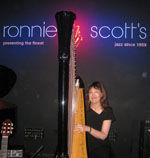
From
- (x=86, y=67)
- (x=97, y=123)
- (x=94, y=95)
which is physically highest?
(x=86, y=67)

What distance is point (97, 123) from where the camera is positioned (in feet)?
7.38

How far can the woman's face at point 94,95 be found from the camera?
92.0 inches

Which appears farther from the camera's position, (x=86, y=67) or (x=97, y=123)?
(x=86, y=67)

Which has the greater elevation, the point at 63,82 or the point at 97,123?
the point at 63,82

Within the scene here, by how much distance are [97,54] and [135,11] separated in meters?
1.03

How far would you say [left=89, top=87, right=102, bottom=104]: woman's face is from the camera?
2.34 m

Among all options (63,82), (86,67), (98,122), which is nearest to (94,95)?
(98,122)

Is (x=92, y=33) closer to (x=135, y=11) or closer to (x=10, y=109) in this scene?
(x=135, y=11)

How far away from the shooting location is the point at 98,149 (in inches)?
84.2

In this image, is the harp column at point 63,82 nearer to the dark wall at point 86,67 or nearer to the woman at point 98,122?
the woman at point 98,122

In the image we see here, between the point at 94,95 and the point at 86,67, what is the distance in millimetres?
1330

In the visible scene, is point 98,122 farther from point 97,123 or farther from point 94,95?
point 94,95

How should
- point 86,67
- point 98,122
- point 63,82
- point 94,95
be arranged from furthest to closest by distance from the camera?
point 86,67, point 94,95, point 98,122, point 63,82

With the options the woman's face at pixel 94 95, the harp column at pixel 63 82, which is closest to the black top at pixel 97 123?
the woman's face at pixel 94 95
